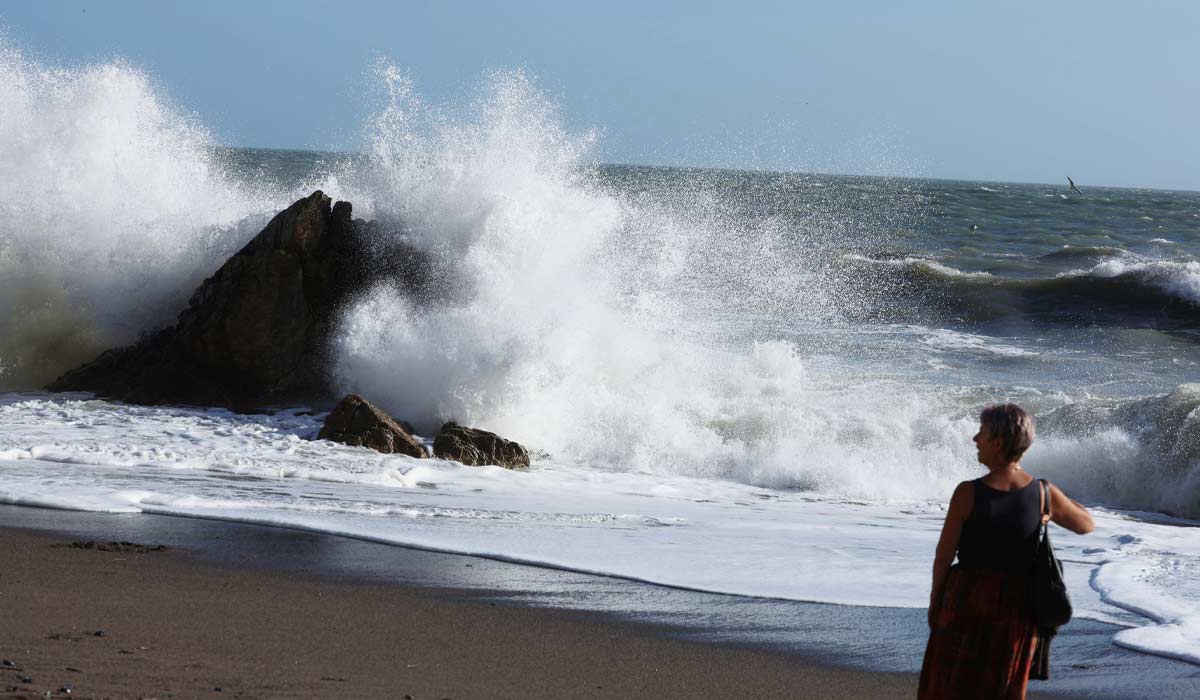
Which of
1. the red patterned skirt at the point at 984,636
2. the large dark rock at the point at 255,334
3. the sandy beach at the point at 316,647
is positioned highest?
the large dark rock at the point at 255,334

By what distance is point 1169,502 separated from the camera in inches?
390

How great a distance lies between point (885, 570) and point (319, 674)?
3391 millimetres

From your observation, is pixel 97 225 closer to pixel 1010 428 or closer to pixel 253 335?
pixel 253 335

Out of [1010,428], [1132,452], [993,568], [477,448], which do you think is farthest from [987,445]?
[1132,452]

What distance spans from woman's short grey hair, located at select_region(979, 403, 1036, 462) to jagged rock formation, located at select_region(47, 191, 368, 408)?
8.17m

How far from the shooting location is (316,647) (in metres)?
4.58

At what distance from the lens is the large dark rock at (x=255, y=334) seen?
10.6 metres

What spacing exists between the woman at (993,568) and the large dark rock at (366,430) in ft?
20.5

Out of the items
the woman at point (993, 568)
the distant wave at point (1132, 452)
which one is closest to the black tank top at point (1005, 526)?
the woman at point (993, 568)

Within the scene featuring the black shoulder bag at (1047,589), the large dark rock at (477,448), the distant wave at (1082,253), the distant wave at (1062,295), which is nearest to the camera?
the black shoulder bag at (1047,589)

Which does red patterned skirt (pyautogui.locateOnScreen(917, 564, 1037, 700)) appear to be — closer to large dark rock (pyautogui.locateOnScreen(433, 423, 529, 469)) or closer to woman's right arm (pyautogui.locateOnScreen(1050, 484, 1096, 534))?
woman's right arm (pyautogui.locateOnScreen(1050, 484, 1096, 534))

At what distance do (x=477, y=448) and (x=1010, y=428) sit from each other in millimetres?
6368

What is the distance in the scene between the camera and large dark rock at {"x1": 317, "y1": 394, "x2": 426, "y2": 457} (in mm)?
9172

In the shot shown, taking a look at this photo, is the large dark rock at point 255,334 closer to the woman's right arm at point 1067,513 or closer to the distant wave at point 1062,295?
the woman's right arm at point 1067,513
